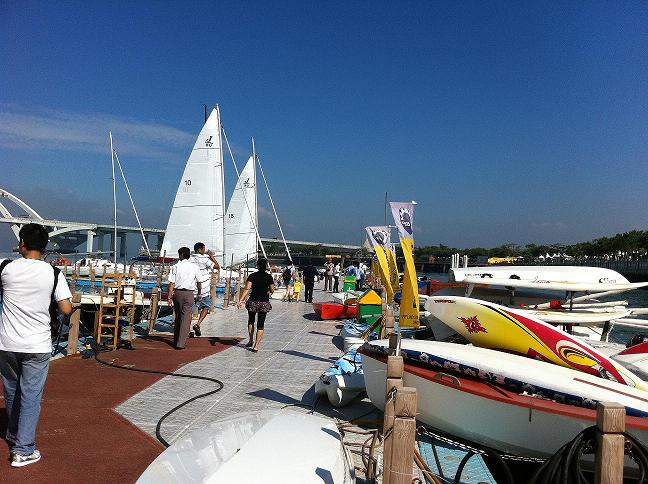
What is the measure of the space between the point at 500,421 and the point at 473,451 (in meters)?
0.82

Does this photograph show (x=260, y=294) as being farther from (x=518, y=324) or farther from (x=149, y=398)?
(x=518, y=324)

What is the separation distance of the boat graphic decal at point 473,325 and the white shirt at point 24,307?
200 inches

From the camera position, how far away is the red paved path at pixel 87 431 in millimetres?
4051

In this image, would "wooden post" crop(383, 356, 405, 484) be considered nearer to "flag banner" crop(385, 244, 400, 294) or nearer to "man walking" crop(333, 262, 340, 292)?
"flag banner" crop(385, 244, 400, 294)

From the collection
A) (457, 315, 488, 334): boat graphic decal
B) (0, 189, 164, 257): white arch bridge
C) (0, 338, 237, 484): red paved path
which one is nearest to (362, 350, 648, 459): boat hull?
(457, 315, 488, 334): boat graphic decal

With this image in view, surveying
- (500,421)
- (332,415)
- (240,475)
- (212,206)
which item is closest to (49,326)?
(240,475)

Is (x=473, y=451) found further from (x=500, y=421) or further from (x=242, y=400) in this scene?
(x=242, y=400)

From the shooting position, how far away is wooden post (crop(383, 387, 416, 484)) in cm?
314

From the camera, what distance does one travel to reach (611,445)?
309 centimetres

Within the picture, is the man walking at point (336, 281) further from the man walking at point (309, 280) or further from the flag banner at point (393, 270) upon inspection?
the flag banner at point (393, 270)

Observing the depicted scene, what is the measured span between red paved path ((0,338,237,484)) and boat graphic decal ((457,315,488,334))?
418cm

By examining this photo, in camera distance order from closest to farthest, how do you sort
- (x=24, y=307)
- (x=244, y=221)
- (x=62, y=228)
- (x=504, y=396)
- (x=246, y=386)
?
(x=24, y=307)
(x=504, y=396)
(x=246, y=386)
(x=244, y=221)
(x=62, y=228)

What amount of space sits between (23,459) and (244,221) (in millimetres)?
29663

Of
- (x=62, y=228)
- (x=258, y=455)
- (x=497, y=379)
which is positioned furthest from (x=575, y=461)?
(x=62, y=228)
